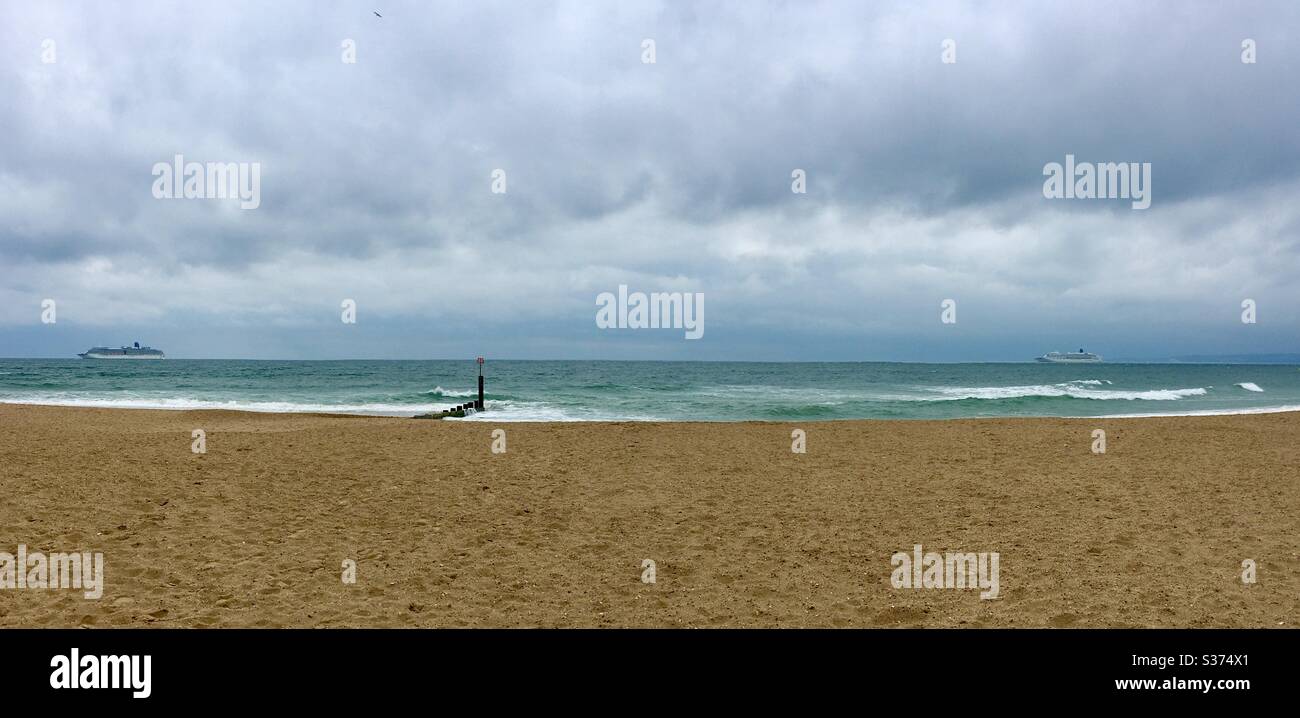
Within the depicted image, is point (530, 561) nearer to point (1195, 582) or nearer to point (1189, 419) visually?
point (1195, 582)

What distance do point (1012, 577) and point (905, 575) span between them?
3.67ft

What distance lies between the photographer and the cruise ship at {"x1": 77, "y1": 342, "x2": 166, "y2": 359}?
479 ft

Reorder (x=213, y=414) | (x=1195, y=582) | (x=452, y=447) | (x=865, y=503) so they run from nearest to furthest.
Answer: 1. (x=1195, y=582)
2. (x=865, y=503)
3. (x=452, y=447)
4. (x=213, y=414)

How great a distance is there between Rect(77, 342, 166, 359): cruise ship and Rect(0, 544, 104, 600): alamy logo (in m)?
170

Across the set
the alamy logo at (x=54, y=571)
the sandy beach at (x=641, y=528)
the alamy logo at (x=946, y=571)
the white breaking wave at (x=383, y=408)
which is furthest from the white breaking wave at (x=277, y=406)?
the alamy logo at (x=946, y=571)

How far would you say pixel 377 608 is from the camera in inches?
261

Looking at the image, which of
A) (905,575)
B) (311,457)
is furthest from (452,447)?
(905,575)

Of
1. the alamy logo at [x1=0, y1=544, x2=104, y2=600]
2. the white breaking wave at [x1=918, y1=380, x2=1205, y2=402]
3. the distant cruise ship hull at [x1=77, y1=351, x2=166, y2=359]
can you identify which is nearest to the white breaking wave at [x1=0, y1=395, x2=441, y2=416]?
the alamy logo at [x1=0, y1=544, x2=104, y2=600]

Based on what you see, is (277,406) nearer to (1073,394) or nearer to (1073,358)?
(1073,394)

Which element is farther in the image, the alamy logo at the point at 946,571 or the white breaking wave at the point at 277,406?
the white breaking wave at the point at 277,406

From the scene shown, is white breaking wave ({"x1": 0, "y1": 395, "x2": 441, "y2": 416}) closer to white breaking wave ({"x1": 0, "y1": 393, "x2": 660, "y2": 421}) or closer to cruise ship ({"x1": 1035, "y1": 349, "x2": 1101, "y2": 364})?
white breaking wave ({"x1": 0, "y1": 393, "x2": 660, "y2": 421})

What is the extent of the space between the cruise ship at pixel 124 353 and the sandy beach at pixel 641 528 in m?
161

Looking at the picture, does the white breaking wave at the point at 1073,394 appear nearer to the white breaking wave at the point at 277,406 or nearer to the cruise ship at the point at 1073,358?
the white breaking wave at the point at 277,406

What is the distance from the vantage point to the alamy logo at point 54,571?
22.8ft
